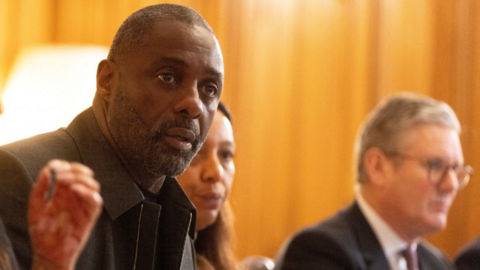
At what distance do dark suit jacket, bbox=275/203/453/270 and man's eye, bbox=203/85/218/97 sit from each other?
3.71 ft

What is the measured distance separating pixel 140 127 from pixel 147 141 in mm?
37

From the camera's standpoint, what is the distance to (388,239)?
2.72 meters

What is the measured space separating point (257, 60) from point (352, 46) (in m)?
0.59

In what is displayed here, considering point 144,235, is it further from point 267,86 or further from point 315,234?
point 267,86

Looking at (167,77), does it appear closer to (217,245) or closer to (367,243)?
(217,245)

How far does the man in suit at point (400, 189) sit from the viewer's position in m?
2.59

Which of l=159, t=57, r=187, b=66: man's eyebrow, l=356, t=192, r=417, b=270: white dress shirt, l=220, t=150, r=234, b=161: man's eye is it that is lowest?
l=356, t=192, r=417, b=270: white dress shirt

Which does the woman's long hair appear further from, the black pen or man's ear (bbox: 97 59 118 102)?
the black pen

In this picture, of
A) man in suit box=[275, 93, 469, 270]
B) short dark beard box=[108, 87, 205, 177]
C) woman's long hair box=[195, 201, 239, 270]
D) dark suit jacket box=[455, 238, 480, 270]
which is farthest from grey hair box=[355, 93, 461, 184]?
short dark beard box=[108, 87, 205, 177]

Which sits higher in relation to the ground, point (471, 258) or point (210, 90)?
point (210, 90)

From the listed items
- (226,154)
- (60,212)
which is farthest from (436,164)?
(60,212)

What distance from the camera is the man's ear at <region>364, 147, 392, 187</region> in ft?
9.39

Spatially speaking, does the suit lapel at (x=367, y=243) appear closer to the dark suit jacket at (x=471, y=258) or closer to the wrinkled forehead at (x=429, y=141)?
the wrinkled forehead at (x=429, y=141)

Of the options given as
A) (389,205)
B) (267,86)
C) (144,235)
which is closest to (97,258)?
(144,235)
